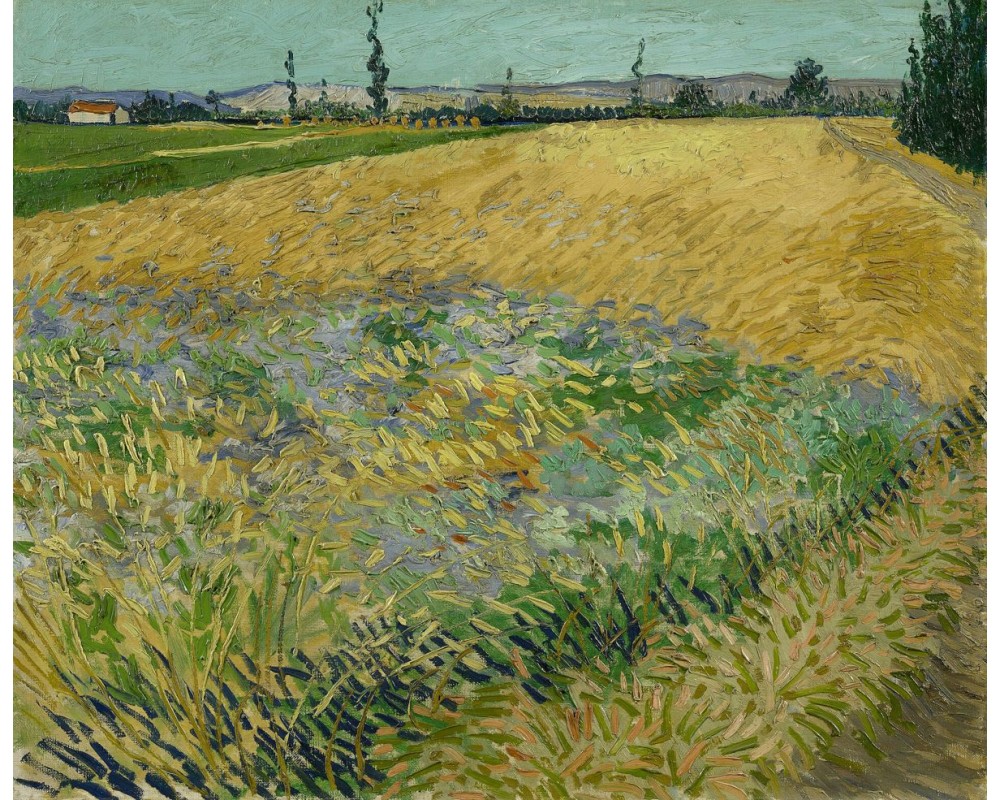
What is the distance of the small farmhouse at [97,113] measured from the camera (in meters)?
3.29

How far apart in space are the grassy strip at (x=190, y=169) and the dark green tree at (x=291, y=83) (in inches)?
6.2

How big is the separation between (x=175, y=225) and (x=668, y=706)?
282 centimetres

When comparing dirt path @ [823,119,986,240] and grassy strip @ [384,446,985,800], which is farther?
dirt path @ [823,119,986,240]

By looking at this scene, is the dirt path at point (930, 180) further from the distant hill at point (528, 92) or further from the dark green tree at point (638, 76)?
the dark green tree at point (638, 76)

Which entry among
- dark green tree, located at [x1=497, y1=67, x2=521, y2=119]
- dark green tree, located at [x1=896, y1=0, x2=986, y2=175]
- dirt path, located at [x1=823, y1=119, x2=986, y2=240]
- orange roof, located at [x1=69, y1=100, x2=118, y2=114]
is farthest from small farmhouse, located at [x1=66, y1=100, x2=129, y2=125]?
dark green tree, located at [x1=896, y1=0, x2=986, y2=175]

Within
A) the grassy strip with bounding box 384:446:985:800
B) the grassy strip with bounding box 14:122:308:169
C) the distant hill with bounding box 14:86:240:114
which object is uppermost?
the distant hill with bounding box 14:86:240:114

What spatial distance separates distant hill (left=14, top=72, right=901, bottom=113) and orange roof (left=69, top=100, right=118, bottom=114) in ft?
0.08

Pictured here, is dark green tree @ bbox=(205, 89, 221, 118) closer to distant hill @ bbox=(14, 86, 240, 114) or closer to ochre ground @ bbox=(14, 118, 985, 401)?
distant hill @ bbox=(14, 86, 240, 114)

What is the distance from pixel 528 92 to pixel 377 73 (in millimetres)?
634

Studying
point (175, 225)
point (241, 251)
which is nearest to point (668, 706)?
point (241, 251)

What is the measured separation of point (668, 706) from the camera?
272 centimetres

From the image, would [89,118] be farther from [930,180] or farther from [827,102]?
[930,180]

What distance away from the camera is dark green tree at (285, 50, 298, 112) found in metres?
3.35
